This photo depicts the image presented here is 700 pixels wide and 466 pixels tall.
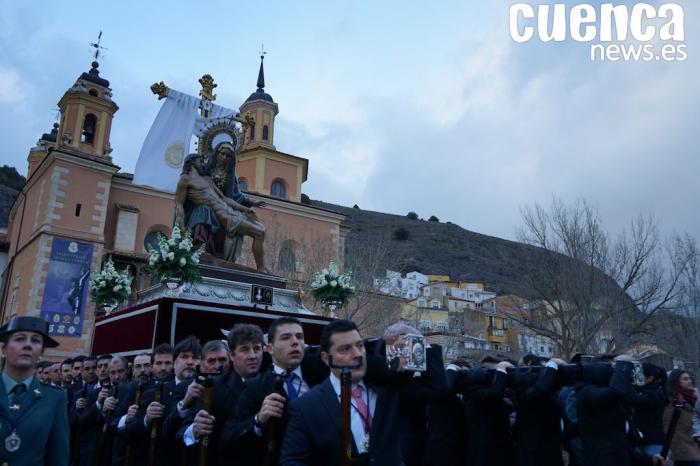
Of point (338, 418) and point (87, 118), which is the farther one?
point (87, 118)

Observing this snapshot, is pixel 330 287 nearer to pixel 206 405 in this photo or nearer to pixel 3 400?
pixel 206 405

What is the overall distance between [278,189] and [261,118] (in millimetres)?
4921

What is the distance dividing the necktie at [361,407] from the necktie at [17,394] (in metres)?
2.24

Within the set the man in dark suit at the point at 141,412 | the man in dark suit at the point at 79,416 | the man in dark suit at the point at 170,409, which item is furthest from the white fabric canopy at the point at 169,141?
the man in dark suit at the point at 170,409

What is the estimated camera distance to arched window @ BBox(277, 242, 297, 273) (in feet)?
94.4

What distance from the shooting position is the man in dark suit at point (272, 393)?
3.63m

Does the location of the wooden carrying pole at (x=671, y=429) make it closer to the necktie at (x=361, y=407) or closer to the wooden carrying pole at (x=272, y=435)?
the necktie at (x=361, y=407)

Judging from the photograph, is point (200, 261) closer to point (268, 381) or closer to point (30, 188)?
point (268, 381)

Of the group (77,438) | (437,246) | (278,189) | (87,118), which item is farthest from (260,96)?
(437,246)

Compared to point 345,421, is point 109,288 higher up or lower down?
higher up

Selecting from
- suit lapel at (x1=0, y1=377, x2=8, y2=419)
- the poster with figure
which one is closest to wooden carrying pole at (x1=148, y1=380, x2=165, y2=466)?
suit lapel at (x1=0, y1=377, x2=8, y2=419)

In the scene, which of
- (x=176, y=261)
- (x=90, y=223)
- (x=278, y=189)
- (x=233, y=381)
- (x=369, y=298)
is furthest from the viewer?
(x=278, y=189)

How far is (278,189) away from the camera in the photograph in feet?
118

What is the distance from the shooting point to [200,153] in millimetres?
12344
